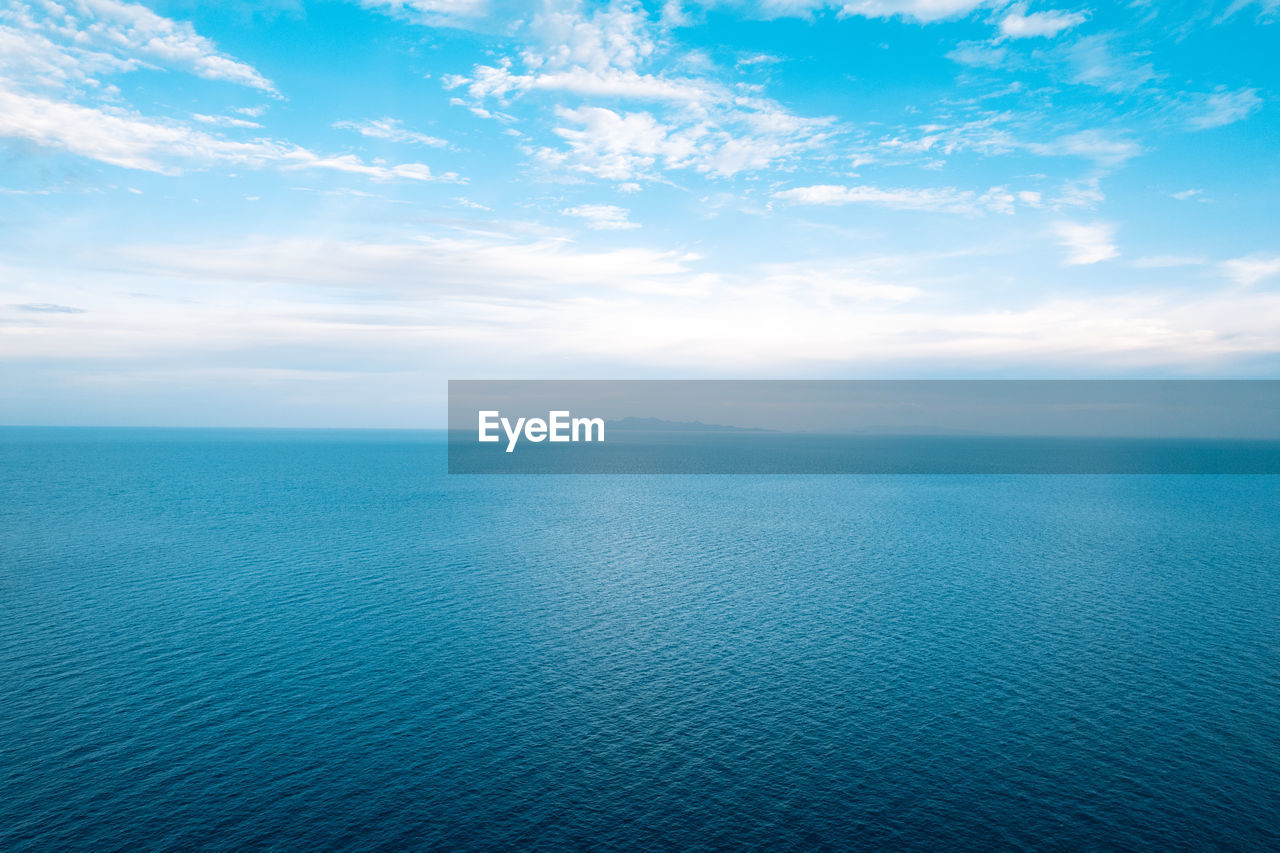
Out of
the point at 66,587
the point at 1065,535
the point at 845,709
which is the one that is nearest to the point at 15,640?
the point at 66,587

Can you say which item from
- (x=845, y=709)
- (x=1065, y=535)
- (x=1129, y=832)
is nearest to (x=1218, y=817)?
(x=1129, y=832)

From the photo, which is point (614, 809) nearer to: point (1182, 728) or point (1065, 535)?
point (1182, 728)

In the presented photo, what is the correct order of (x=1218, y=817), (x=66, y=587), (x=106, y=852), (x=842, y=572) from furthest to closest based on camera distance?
(x=842, y=572) → (x=66, y=587) → (x=1218, y=817) → (x=106, y=852)

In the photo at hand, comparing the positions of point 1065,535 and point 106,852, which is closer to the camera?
point 106,852

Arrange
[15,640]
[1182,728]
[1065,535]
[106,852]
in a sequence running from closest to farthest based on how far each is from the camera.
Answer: [106,852] < [1182,728] < [15,640] < [1065,535]

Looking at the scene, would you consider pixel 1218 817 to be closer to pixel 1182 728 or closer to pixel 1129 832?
pixel 1129 832

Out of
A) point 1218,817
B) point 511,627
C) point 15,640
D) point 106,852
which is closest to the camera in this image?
point 106,852
